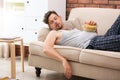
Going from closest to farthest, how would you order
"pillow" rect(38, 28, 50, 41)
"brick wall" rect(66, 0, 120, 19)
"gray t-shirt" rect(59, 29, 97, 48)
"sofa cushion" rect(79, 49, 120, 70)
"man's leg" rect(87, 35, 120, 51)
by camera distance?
"sofa cushion" rect(79, 49, 120, 70), "man's leg" rect(87, 35, 120, 51), "gray t-shirt" rect(59, 29, 97, 48), "pillow" rect(38, 28, 50, 41), "brick wall" rect(66, 0, 120, 19)

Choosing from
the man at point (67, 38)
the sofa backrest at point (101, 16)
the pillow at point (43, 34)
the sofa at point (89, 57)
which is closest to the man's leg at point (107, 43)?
the man at point (67, 38)

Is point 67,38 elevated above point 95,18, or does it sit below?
below

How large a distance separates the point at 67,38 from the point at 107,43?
0.46 m

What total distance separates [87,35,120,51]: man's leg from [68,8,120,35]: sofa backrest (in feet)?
1.52

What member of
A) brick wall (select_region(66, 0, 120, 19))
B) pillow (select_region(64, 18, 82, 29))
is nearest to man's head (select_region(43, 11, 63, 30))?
pillow (select_region(64, 18, 82, 29))

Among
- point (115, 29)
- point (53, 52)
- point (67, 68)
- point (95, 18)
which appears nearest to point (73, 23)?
point (95, 18)

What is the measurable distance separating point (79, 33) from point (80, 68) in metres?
0.45

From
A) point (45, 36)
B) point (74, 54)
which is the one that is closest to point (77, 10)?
point (45, 36)

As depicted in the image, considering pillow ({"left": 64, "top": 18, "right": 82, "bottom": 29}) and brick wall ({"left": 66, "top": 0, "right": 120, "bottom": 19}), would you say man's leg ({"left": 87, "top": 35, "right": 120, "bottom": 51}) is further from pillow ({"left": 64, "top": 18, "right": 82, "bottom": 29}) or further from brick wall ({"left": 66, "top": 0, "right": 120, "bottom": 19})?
brick wall ({"left": 66, "top": 0, "right": 120, "bottom": 19})

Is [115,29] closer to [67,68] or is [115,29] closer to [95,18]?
[95,18]

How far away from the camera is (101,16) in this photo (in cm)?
312

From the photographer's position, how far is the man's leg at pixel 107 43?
246 centimetres

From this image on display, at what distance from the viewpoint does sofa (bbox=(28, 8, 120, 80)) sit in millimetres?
2355

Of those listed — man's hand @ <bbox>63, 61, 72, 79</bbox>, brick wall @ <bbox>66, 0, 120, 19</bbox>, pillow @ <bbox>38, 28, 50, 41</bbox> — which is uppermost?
brick wall @ <bbox>66, 0, 120, 19</bbox>
